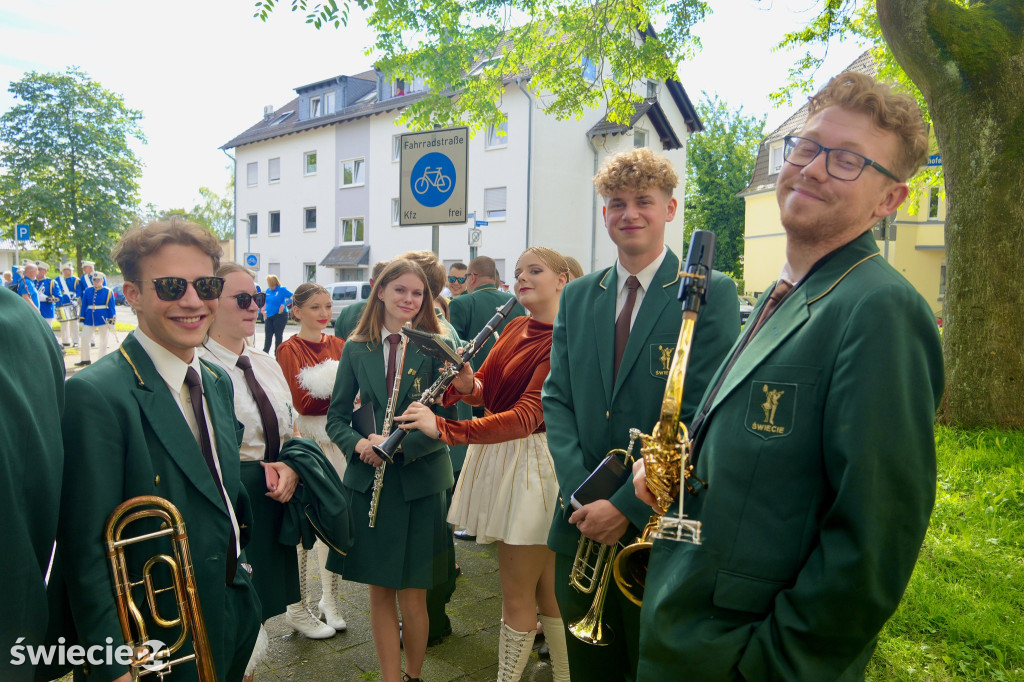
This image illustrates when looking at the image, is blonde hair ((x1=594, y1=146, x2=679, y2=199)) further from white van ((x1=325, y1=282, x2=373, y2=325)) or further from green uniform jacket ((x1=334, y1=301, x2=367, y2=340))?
white van ((x1=325, y1=282, x2=373, y2=325))

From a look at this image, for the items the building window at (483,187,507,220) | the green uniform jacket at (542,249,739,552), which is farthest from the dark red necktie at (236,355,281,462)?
the building window at (483,187,507,220)

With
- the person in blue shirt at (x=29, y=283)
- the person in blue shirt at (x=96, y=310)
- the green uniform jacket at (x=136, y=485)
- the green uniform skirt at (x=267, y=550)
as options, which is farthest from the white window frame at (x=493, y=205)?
the green uniform jacket at (x=136, y=485)

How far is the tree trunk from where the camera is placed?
6180 millimetres

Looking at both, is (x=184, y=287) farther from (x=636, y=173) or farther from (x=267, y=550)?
(x=636, y=173)

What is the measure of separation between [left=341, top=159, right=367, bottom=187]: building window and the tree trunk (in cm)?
3047

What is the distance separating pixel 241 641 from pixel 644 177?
222 cm

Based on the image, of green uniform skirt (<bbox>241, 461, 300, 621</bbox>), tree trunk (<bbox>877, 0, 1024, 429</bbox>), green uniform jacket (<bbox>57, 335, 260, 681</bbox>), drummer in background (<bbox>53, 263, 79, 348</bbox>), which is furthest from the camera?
drummer in background (<bbox>53, 263, 79, 348</bbox>)

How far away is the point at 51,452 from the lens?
181 centimetres

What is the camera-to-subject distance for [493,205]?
95.1 ft

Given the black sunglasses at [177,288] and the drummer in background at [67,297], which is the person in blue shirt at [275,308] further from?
the black sunglasses at [177,288]

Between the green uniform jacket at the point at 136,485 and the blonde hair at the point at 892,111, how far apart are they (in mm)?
2131

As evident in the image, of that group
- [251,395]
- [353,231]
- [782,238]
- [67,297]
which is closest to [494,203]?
[353,231]

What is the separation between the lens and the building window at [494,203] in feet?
94.3

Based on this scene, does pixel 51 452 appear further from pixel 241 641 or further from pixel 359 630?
pixel 359 630
